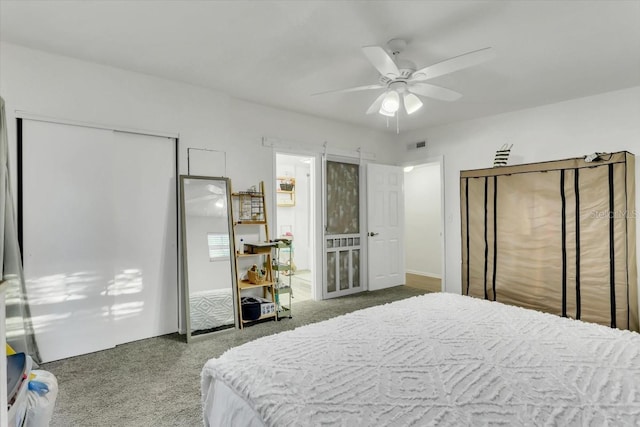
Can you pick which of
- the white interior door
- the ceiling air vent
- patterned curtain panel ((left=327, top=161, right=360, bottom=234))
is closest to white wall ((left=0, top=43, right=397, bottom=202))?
patterned curtain panel ((left=327, top=161, right=360, bottom=234))

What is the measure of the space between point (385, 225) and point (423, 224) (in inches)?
63.6

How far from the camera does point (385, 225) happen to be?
205 inches

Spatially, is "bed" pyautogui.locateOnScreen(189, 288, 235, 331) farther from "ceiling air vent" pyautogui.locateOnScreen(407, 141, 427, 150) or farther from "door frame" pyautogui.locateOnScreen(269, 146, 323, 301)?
"ceiling air vent" pyautogui.locateOnScreen(407, 141, 427, 150)

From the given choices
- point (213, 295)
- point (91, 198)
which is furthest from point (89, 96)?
point (213, 295)

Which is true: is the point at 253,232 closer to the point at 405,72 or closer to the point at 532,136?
the point at 405,72

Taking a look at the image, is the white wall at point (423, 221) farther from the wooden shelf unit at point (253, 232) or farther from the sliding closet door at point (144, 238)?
the sliding closet door at point (144, 238)

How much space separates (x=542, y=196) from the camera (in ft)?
11.0

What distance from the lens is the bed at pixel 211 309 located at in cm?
322

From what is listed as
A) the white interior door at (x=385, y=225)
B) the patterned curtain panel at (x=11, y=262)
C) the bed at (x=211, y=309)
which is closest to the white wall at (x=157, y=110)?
the patterned curtain panel at (x=11, y=262)

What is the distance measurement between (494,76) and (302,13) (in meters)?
2.07

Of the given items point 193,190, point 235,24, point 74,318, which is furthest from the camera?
point 193,190

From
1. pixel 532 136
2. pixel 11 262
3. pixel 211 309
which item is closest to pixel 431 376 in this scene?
pixel 211 309

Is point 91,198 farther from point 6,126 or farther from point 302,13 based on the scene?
point 302,13

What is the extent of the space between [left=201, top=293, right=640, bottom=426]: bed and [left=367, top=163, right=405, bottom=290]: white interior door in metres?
3.22
